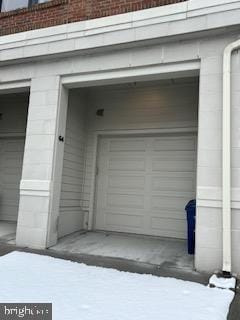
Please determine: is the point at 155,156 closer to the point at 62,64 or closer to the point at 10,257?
the point at 62,64

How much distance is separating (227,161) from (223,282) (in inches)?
57.8

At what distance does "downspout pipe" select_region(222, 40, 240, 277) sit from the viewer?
12.5 feet

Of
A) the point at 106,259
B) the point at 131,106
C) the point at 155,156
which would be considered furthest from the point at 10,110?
the point at 106,259

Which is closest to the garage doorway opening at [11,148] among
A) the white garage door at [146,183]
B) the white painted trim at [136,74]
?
the white garage door at [146,183]

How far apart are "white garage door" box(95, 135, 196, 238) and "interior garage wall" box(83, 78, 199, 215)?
0.87 ft

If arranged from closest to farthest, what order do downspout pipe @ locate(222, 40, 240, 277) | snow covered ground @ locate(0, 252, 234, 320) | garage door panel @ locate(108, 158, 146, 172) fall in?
snow covered ground @ locate(0, 252, 234, 320), downspout pipe @ locate(222, 40, 240, 277), garage door panel @ locate(108, 158, 146, 172)

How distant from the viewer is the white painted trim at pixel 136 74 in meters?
4.64

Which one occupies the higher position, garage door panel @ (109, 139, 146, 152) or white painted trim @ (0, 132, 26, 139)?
white painted trim @ (0, 132, 26, 139)

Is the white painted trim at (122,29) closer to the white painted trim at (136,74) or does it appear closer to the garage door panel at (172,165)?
the white painted trim at (136,74)

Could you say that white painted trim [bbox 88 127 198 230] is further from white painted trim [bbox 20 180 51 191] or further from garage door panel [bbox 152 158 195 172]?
white painted trim [bbox 20 180 51 191]

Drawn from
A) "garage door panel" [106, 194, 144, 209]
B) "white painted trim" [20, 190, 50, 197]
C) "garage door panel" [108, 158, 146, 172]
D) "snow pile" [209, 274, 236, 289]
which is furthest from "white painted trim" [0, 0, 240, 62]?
"snow pile" [209, 274, 236, 289]

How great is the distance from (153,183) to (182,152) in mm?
854

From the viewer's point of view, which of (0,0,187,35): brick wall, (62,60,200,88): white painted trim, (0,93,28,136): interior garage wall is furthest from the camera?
(0,93,28,136): interior garage wall

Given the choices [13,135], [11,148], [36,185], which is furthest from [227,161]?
[11,148]
